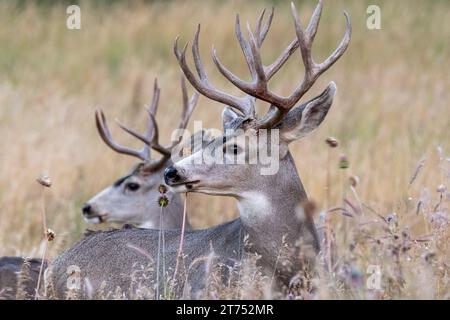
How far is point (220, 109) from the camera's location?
14.1m

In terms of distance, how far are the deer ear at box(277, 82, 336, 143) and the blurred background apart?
226 centimetres

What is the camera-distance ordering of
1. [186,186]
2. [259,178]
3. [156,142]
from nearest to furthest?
[186,186] < [259,178] < [156,142]

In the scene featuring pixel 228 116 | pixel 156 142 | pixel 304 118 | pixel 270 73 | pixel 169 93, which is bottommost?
pixel 304 118

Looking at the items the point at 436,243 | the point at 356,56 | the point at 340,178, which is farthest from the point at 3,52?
the point at 436,243

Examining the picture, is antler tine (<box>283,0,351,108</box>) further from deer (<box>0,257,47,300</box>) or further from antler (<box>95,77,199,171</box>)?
antler (<box>95,77,199,171</box>)

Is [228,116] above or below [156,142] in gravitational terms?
below

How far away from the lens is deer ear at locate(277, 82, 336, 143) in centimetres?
668

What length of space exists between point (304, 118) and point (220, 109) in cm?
741

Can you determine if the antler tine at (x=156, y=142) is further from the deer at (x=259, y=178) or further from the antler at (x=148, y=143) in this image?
the deer at (x=259, y=178)

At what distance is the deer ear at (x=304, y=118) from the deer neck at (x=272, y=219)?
202mm

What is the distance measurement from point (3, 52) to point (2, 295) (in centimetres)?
1041

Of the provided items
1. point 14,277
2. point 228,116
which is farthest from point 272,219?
point 14,277

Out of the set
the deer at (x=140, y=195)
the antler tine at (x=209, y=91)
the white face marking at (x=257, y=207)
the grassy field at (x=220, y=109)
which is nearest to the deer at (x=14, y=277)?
the grassy field at (x=220, y=109)

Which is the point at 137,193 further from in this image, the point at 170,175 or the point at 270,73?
the point at 170,175
